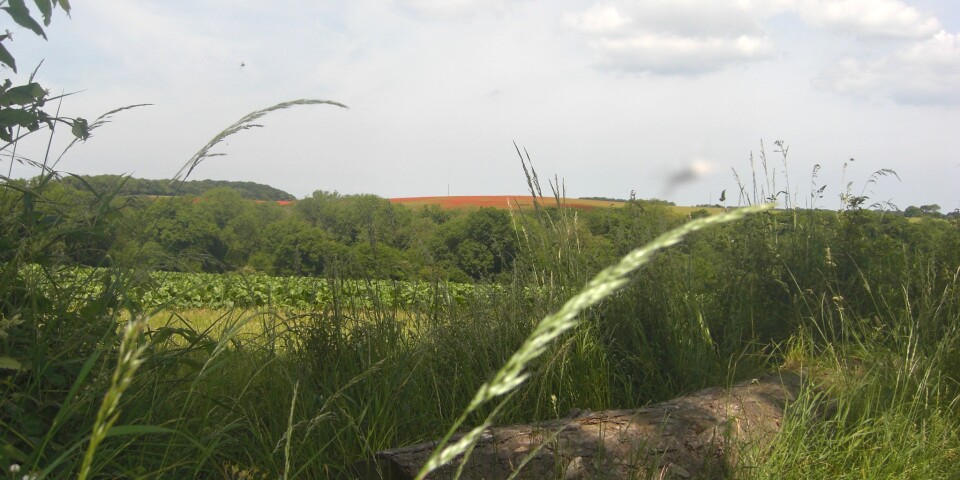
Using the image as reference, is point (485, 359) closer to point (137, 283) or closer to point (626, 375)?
point (626, 375)

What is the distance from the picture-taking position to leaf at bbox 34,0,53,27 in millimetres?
2947

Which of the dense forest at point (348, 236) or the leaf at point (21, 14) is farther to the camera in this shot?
the dense forest at point (348, 236)

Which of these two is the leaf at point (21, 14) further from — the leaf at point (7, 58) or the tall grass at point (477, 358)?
the tall grass at point (477, 358)

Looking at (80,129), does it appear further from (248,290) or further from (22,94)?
(248,290)

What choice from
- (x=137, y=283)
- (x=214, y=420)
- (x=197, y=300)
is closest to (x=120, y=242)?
(x=137, y=283)

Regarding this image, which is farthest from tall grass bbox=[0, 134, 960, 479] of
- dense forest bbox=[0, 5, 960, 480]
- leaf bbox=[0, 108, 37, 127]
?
leaf bbox=[0, 108, 37, 127]

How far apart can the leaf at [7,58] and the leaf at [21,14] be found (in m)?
0.14

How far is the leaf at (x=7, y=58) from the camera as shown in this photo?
2988 mm

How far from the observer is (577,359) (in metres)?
3.96

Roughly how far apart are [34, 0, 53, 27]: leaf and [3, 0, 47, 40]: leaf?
4 centimetres

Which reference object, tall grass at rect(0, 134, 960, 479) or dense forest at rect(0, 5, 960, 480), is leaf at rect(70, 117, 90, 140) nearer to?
dense forest at rect(0, 5, 960, 480)

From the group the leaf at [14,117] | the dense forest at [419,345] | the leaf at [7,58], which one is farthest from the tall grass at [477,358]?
the leaf at [7,58]

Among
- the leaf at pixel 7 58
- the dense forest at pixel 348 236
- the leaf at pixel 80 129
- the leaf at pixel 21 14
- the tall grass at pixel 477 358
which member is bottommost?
the tall grass at pixel 477 358

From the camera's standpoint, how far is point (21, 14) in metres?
2.92
